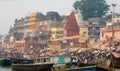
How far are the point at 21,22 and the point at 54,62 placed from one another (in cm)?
4917

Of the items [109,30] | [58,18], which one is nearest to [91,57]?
[109,30]

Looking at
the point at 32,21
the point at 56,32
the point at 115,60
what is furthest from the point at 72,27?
the point at 115,60

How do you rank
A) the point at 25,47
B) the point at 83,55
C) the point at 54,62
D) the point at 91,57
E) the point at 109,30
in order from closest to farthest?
the point at 54,62, the point at 91,57, the point at 83,55, the point at 109,30, the point at 25,47

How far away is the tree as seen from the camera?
232 feet

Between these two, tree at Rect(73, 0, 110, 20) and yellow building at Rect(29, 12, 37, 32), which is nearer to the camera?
yellow building at Rect(29, 12, 37, 32)

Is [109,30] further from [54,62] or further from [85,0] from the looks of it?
[85,0]

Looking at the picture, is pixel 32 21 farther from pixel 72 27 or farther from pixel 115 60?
pixel 115 60

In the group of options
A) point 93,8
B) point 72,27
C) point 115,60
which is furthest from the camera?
point 93,8

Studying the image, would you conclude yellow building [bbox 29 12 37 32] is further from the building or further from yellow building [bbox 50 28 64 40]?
the building

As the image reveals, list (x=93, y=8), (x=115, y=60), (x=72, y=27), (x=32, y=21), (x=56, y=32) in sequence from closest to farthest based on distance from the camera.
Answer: (x=115, y=60) < (x=72, y=27) < (x=56, y=32) < (x=32, y=21) < (x=93, y=8)

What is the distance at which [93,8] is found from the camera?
70875 mm

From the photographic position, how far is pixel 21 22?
7412 centimetres

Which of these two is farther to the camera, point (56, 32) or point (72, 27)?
point (56, 32)

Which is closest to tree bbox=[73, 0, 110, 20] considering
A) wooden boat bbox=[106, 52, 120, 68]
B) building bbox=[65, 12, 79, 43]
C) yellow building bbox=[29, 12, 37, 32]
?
yellow building bbox=[29, 12, 37, 32]
